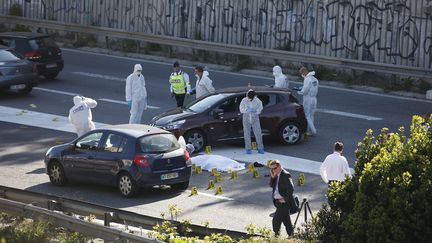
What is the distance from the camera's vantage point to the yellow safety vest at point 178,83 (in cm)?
2377

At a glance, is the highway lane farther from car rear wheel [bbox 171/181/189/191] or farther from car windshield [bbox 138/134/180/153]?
car windshield [bbox 138/134/180/153]

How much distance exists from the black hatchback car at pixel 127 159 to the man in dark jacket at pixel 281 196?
3.31 meters

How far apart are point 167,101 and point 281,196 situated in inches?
489

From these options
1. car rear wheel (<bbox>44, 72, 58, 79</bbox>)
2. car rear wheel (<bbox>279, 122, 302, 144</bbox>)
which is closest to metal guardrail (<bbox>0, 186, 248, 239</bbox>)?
car rear wheel (<bbox>279, 122, 302, 144</bbox>)

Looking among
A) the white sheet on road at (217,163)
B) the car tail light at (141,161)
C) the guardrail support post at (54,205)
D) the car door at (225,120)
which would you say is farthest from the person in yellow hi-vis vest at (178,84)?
the guardrail support post at (54,205)

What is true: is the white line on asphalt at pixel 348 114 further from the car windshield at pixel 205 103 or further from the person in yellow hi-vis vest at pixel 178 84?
the car windshield at pixel 205 103

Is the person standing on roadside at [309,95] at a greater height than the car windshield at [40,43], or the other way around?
the car windshield at [40,43]

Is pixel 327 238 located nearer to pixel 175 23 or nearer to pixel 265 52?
pixel 265 52

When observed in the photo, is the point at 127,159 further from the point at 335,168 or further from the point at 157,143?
the point at 335,168

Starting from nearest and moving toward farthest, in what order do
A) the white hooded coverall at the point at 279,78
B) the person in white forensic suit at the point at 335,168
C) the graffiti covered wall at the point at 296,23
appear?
the person in white forensic suit at the point at 335,168 → the white hooded coverall at the point at 279,78 → the graffiti covered wall at the point at 296,23

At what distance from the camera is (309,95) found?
73.9 feet

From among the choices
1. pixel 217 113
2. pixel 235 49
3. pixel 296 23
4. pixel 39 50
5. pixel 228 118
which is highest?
pixel 296 23

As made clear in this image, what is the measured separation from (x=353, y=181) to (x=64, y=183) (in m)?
7.89

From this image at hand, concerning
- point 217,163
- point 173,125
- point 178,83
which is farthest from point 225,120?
point 178,83
